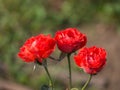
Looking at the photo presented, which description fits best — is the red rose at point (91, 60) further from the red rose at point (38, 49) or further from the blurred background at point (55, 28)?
the blurred background at point (55, 28)

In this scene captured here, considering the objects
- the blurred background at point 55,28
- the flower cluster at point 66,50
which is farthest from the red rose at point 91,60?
the blurred background at point 55,28

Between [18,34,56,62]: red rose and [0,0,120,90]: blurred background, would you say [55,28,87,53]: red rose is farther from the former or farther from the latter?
[0,0,120,90]: blurred background

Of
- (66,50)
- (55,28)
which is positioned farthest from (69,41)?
(55,28)

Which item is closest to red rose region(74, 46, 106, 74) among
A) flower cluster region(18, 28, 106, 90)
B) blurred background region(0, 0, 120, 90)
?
flower cluster region(18, 28, 106, 90)

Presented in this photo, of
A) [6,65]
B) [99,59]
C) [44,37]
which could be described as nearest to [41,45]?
[44,37]

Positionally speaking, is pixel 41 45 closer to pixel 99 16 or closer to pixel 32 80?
pixel 32 80

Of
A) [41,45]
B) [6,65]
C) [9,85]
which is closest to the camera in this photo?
[41,45]
